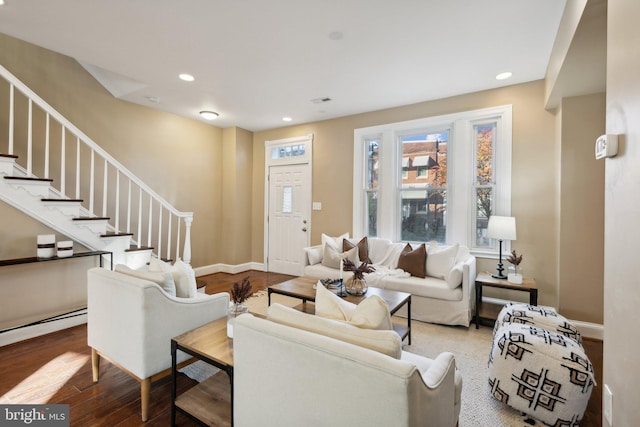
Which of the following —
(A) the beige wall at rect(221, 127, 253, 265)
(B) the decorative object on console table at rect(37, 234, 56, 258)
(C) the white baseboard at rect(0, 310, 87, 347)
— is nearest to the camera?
(C) the white baseboard at rect(0, 310, 87, 347)

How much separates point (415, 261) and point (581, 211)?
5.71 ft

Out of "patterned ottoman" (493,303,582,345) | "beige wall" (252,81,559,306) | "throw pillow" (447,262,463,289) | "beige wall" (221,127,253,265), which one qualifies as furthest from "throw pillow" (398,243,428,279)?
"beige wall" (221,127,253,265)

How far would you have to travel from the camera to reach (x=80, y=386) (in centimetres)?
204

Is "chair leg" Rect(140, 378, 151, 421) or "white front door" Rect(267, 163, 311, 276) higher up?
"white front door" Rect(267, 163, 311, 276)

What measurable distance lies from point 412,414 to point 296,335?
467 mm

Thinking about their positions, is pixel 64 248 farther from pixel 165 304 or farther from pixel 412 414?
pixel 412 414

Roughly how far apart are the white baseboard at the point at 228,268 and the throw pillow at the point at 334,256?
2126 millimetres

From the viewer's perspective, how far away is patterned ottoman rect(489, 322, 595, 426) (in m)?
1.66

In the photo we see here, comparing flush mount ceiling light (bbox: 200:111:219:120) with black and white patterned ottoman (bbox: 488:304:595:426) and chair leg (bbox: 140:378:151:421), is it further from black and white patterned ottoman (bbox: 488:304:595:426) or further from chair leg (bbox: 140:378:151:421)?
black and white patterned ottoman (bbox: 488:304:595:426)

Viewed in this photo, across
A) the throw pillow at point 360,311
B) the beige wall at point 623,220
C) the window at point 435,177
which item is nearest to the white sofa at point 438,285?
the window at point 435,177

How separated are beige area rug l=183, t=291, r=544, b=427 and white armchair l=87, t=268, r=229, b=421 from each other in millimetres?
520

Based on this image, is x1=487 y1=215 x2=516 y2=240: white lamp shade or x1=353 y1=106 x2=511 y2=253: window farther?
x1=353 y1=106 x2=511 y2=253: window

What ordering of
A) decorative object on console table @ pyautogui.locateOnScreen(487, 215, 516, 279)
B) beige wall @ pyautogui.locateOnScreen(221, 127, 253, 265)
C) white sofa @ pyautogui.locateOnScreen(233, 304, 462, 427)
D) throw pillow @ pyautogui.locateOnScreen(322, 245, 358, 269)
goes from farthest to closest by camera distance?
beige wall @ pyautogui.locateOnScreen(221, 127, 253, 265) < throw pillow @ pyautogui.locateOnScreen(322, 245, 358, 269) < decorative object on console table @ pyautogui.locateOnScreen(487, 215, 516, 279) < white sofa @ pyautogui.locateOnScreen(233, 304, 462, 427)

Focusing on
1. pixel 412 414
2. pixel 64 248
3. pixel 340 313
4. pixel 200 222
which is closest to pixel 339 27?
pixel 340 313
